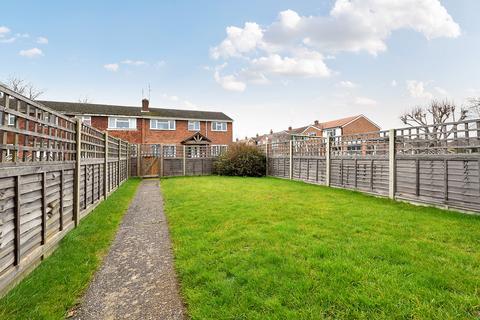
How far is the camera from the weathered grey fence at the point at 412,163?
5.98 m

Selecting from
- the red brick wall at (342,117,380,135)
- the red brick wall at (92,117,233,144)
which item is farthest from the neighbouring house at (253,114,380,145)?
the red brick wall at (92,117,233,144)

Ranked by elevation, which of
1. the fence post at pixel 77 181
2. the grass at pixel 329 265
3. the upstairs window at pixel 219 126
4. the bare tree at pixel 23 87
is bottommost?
the grass at pixel 329 265

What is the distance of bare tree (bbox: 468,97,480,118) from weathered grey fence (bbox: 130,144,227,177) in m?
30.0

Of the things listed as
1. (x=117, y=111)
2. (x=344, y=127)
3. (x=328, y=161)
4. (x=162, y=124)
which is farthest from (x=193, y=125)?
(x=344, y=127)

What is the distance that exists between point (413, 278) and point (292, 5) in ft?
45.2

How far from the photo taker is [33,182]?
311 centimetres

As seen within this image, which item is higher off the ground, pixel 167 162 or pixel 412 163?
pixel 412 163

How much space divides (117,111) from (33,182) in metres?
24.8

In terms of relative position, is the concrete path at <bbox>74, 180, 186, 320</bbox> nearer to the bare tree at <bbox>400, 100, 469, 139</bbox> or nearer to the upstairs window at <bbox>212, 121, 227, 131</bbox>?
the upstairs window at <bbox>212, 121, 227, 131</bbox>

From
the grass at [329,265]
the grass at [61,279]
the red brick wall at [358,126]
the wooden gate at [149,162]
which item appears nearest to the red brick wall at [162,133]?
the wooden gate at [149,162]

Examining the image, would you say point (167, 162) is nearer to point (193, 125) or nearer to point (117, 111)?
point (193, 125)

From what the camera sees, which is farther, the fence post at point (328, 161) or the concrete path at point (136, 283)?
the fence post at point (328, 161)

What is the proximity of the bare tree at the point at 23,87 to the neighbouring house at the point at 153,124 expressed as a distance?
27.3 feet

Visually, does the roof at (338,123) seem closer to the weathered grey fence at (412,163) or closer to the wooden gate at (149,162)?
the weathered grey fence at (412,163)
